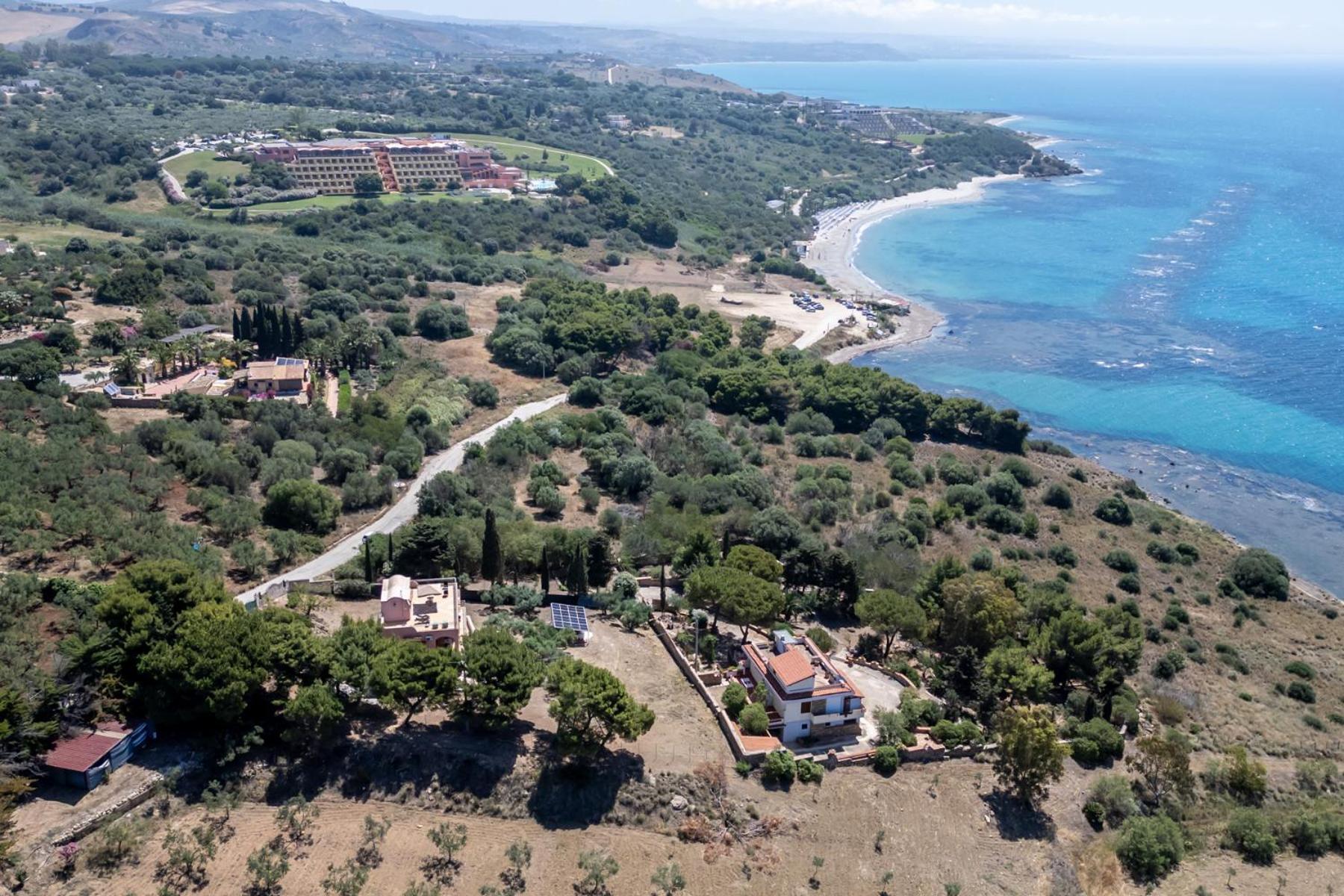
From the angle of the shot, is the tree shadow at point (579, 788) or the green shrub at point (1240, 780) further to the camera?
the green shrub at point (1240, 780)

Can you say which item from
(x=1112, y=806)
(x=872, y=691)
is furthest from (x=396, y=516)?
(x=1112, y=806)

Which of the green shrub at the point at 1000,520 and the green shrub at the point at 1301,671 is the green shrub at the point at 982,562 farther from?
the green shrub at the point at 1301,671

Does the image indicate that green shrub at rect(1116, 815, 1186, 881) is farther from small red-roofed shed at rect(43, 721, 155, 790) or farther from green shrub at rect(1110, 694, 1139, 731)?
small red-roofed shed at rect(43, 721, 155, 790)

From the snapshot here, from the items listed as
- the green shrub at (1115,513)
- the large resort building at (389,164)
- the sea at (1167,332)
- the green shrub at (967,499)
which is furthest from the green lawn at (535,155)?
the green shrub at (1115,513)

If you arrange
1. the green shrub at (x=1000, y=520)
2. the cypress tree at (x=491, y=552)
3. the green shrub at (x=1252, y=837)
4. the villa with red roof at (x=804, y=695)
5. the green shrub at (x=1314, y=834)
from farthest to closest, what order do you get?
the green shrub at (x=1000, y=520), the cypress tree at (x=491, y=552), the villa with red roof at (x=804, y=695), the green shrub at (x=1314, y=834), the green shrub at (x=1252, y=837)

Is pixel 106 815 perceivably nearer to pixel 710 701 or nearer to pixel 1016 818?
pixel 710 701

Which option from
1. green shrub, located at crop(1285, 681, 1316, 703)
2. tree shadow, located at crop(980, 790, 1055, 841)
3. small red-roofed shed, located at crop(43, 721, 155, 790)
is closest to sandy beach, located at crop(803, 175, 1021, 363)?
green shrub, located at crop(1285, 681, 1316, 703)
